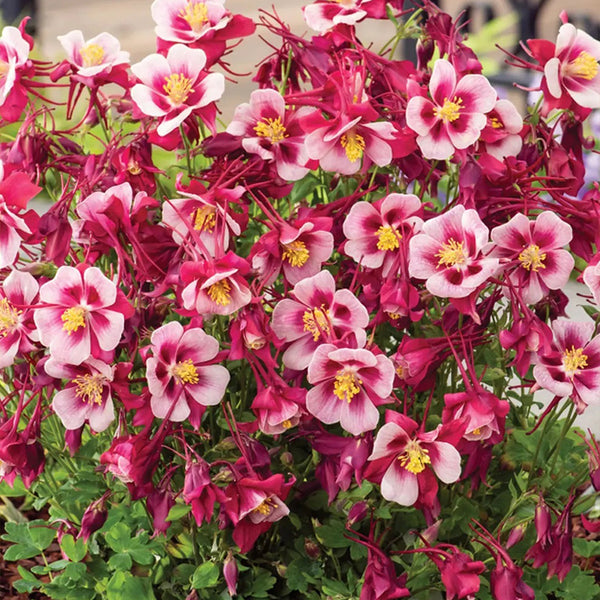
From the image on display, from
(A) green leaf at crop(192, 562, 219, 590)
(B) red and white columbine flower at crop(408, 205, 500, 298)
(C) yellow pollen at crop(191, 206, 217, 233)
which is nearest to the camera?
(B) red and white columbine flower at crop(408, 205, 500, 298)

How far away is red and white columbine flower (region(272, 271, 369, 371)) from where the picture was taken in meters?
1.05

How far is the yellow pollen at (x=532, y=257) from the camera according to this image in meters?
1.05

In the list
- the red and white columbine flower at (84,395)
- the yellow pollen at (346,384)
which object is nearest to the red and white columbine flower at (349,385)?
the yellow pollen at (346,384)

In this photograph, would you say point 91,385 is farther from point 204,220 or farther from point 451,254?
point 451,254

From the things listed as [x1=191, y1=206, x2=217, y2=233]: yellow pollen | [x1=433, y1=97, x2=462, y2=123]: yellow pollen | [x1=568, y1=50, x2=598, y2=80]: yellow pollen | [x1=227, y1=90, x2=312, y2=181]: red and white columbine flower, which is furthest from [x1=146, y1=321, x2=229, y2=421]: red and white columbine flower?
[x1=568, y1=50, x2=598, y2=80]: yellow pollen

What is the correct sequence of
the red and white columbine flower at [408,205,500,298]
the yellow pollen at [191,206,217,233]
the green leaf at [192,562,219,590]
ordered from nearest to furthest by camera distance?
1. the red and white columbine flower at [408,205,500,298]
2. the yellow pollen at [191,206,217,233]
3. the green leaf at [192,562,219,590]

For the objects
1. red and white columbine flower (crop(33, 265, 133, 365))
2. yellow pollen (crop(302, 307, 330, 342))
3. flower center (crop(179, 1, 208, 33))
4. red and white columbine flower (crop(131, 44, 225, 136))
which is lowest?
yellow pollen (crop(302, 307, 330, 342))

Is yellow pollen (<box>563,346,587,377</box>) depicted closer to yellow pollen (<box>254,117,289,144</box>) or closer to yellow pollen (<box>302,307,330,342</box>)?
yellow pollen (<box>302,307,330,342</box>)

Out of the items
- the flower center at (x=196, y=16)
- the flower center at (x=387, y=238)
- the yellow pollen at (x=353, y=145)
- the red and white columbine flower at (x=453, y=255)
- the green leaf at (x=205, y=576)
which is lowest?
the green leaf at (x=205, y=576)

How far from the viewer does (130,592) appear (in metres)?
1.28

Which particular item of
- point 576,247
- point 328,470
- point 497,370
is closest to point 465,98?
point 576,247

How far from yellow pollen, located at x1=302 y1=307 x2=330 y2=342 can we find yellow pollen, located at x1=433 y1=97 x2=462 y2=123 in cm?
22

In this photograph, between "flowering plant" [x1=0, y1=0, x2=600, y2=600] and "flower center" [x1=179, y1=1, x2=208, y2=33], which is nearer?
"flowering plant" [x1=0, y1=0, x2=600, y2=600]

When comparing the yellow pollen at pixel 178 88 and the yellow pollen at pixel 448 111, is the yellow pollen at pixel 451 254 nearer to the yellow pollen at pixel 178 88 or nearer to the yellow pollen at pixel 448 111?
the yellow pollen at pixel 448 111
